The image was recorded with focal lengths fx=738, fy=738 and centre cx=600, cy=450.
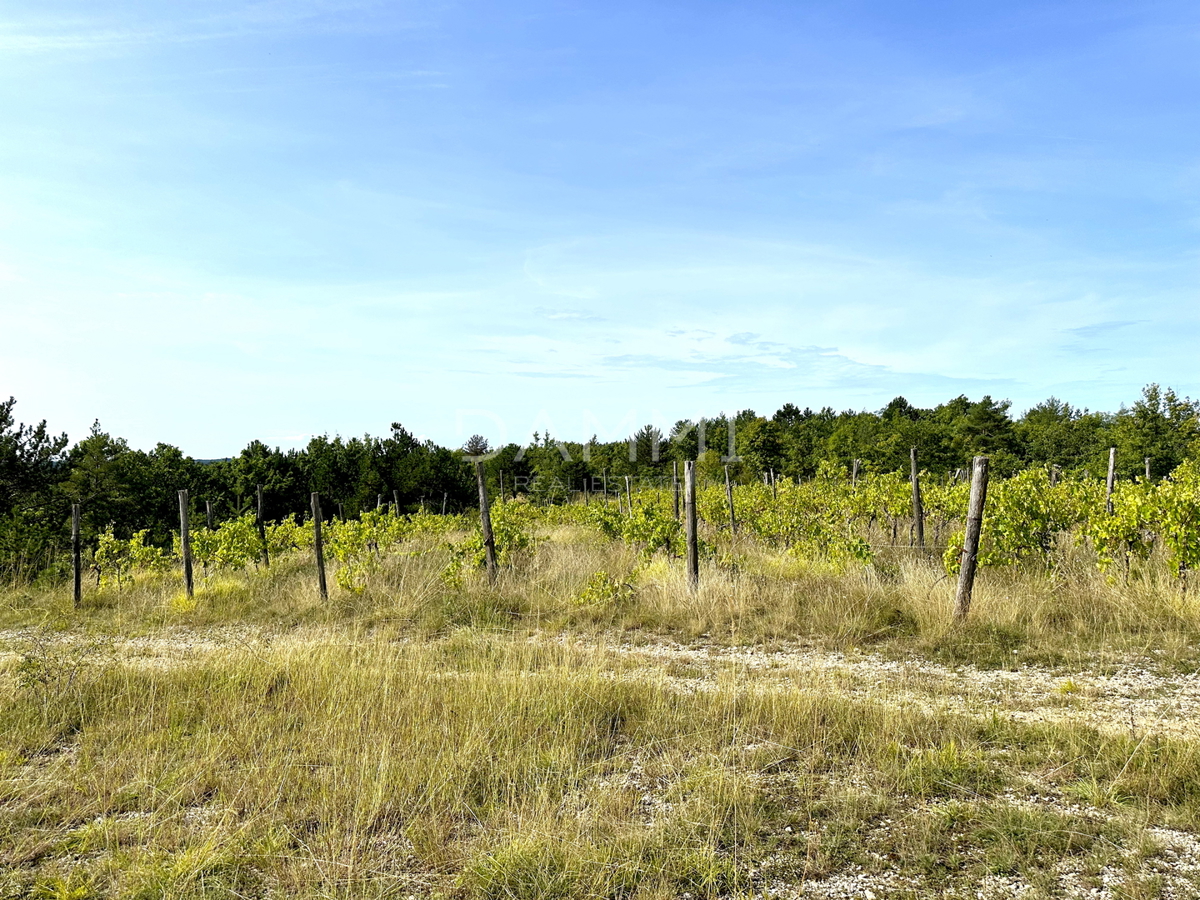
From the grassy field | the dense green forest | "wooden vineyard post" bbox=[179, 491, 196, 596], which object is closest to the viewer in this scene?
the grassy field

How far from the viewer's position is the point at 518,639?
7.30 meters

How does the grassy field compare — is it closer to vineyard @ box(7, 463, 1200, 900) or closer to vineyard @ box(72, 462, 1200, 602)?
vineyard @ box(7, 463, 1200, 900)

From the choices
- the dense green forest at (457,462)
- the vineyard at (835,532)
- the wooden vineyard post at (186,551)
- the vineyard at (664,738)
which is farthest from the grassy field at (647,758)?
the dense green forest at (457,462)

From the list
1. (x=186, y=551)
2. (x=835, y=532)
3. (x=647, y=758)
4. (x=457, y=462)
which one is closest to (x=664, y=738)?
(x=647, y=758)

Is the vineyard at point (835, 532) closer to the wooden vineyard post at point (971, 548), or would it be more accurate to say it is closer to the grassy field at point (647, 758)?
the wooden vineyard post at point (971, 548)

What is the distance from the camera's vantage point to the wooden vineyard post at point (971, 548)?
691cm

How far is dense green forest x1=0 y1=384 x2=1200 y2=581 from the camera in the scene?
53.0 ft

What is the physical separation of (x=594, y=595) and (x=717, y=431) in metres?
25.3

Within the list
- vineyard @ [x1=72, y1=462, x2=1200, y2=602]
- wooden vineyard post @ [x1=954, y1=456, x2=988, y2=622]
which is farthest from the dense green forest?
wooden vineyard post @ [x1=954, y1=456, x2=988, y2=622]

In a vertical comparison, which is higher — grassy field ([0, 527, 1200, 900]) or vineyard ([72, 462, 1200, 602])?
vineyard ([72, 462, 1200, 602])

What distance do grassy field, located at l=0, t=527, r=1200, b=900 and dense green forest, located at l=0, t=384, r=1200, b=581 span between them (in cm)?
1019

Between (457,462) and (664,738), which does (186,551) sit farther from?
(457,462)

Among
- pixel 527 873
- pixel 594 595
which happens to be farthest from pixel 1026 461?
pixel 527 873

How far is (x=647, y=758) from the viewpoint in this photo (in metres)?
4.02
